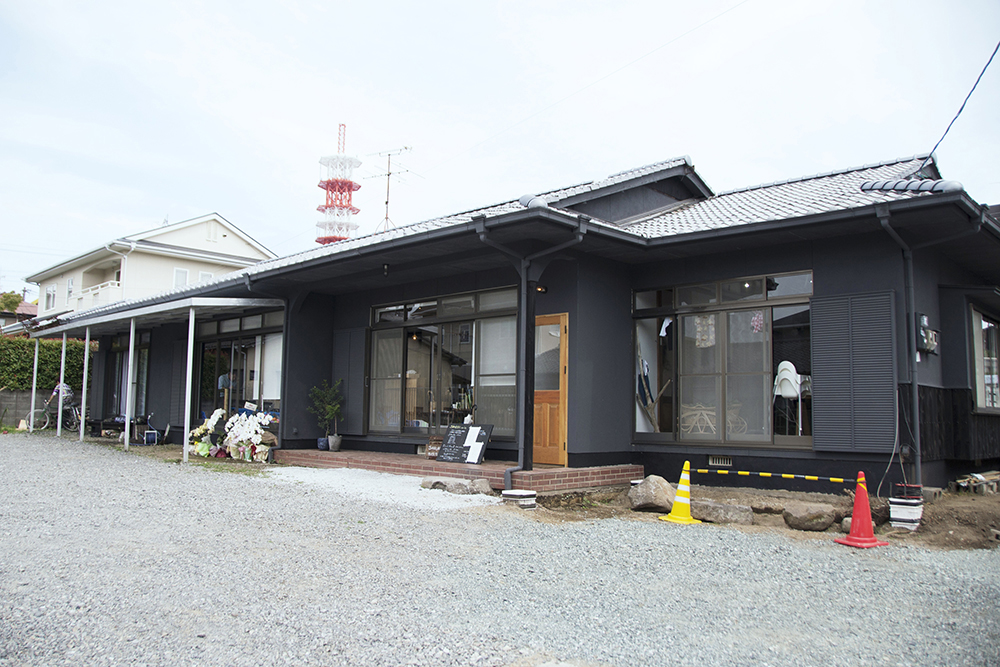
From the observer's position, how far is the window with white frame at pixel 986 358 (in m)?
9.48

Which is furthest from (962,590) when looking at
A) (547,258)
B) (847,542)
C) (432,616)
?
(547,258)

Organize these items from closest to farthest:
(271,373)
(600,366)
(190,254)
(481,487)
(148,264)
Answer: (481,487), (600,366), (271,373), (148,264), (190,254)

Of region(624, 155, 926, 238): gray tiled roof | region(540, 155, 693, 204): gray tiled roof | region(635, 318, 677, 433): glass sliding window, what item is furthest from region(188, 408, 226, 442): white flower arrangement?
region(624, 155, 926, 238): gray tiled roof

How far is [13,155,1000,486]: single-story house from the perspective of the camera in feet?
25.7

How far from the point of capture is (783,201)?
30.6ft

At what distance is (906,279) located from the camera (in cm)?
777

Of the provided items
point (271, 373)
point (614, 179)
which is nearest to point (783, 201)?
point (614, 179)

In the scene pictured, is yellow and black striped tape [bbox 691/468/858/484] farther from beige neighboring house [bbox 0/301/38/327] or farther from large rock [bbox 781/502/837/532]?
beige neighboring house [bbox 0/301/38/327]

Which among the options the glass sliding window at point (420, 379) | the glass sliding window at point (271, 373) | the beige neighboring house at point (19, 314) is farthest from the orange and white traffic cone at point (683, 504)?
the beige neighboring house at point (19, 314)

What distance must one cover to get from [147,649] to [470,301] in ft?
25.0

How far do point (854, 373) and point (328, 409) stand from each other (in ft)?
25.9

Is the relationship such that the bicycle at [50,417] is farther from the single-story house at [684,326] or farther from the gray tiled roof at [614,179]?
the gray tiled roof at [614,179]

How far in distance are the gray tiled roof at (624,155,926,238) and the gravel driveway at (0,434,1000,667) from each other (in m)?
3.59

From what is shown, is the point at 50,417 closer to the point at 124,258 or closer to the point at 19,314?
the point at 124,258
